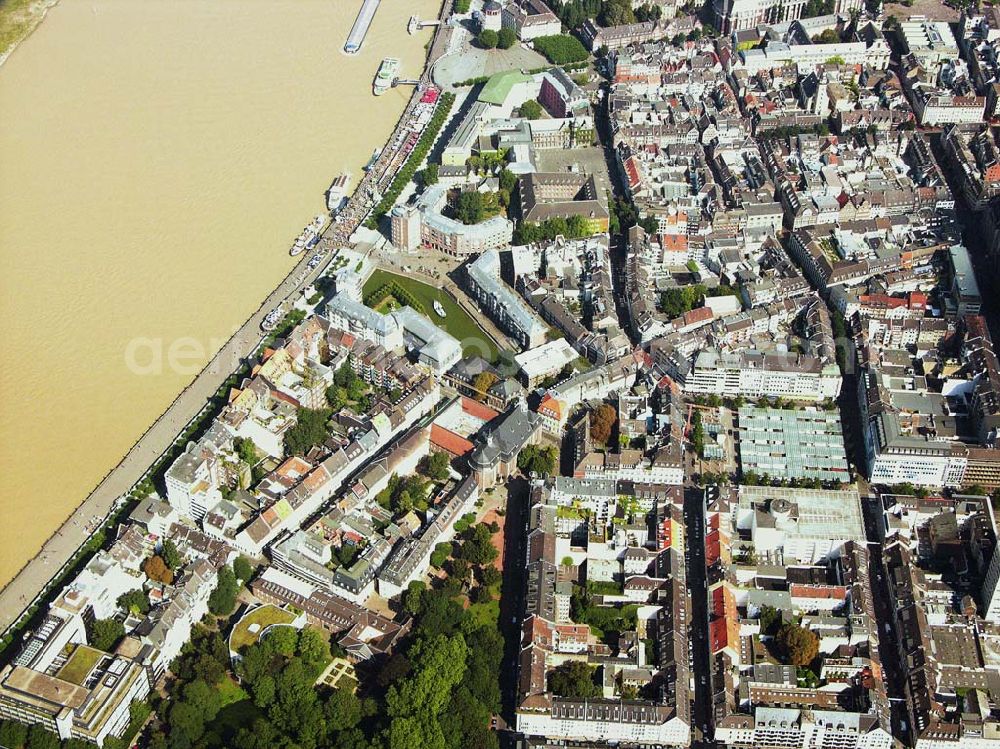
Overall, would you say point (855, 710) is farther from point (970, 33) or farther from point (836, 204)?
point (970, 33)

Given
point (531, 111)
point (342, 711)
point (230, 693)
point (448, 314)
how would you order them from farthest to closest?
point (531, 111) < point (448, 314) < point (230, 693) < point (342, 711)

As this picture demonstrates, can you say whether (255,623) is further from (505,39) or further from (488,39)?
(505,39)

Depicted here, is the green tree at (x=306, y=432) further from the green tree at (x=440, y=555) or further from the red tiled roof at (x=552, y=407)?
the red tiled roof at (x=552, y=407)

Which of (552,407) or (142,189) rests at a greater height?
(142,189)

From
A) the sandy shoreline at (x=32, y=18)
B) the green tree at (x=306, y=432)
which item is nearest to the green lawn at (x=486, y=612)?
the green tree at (x=306, y=432)

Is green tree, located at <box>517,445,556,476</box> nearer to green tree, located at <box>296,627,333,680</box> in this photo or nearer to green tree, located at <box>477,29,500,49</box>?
green tree, located at <box>296,627,333,680</box>

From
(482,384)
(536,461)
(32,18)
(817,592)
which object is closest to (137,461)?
(482,384)

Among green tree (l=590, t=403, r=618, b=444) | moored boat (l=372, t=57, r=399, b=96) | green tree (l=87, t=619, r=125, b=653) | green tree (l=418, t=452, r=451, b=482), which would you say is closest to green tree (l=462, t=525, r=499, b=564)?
green tree (l=418, t=452, r=451, b=482)
